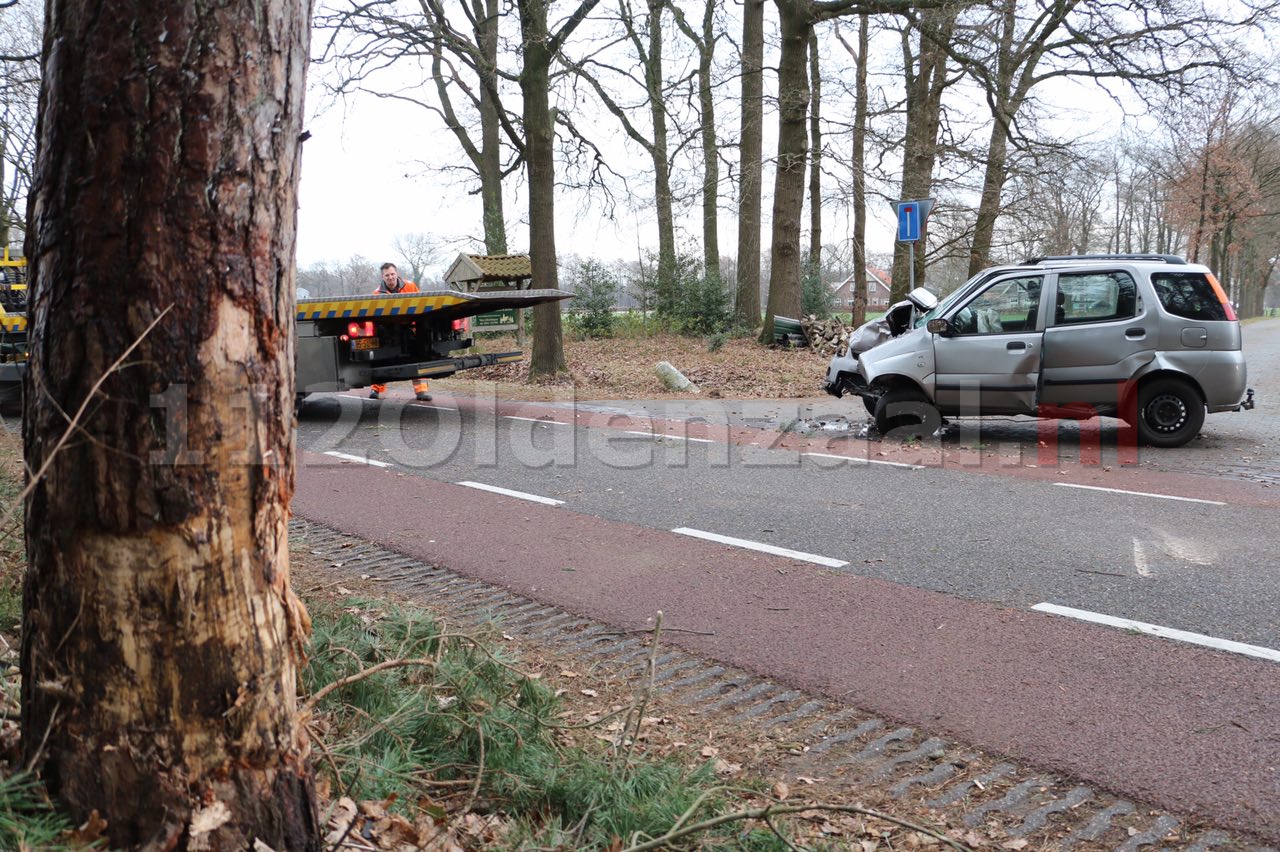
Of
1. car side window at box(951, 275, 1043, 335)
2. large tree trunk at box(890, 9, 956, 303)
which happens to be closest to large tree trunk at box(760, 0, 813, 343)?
large tree trunk at box(890, 9, 956, 303)

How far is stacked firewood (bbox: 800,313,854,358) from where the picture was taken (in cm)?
2148

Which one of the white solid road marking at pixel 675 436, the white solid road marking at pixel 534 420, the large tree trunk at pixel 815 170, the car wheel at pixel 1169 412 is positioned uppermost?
the large tree trunk at pixel 815 170

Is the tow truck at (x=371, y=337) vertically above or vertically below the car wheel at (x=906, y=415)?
above

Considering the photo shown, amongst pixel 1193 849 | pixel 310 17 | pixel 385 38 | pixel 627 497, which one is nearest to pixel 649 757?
pixel 1193 849

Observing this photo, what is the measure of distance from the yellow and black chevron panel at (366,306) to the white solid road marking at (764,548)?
22.7ft

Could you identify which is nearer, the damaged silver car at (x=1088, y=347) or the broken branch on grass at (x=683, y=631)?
the broken branch on grass at (x=683, y=631)

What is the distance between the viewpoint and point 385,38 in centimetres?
1636

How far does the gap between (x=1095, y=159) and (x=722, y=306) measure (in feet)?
30.0

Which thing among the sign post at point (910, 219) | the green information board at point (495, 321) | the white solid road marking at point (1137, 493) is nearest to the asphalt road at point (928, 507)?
the white solid road marking at point (1137, 493)

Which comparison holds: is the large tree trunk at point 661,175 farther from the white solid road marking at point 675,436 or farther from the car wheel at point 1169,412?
the car wheel at point 1169,412

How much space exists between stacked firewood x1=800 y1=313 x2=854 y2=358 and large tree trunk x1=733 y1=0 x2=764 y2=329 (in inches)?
85.3

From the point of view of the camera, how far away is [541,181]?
17.9 m

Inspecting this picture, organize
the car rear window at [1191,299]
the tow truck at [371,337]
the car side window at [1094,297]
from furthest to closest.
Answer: the tow truck at [371,337] < the car side window at [1094,297] < the car rear window at [1191,299]

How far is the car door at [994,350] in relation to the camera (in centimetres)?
1051
